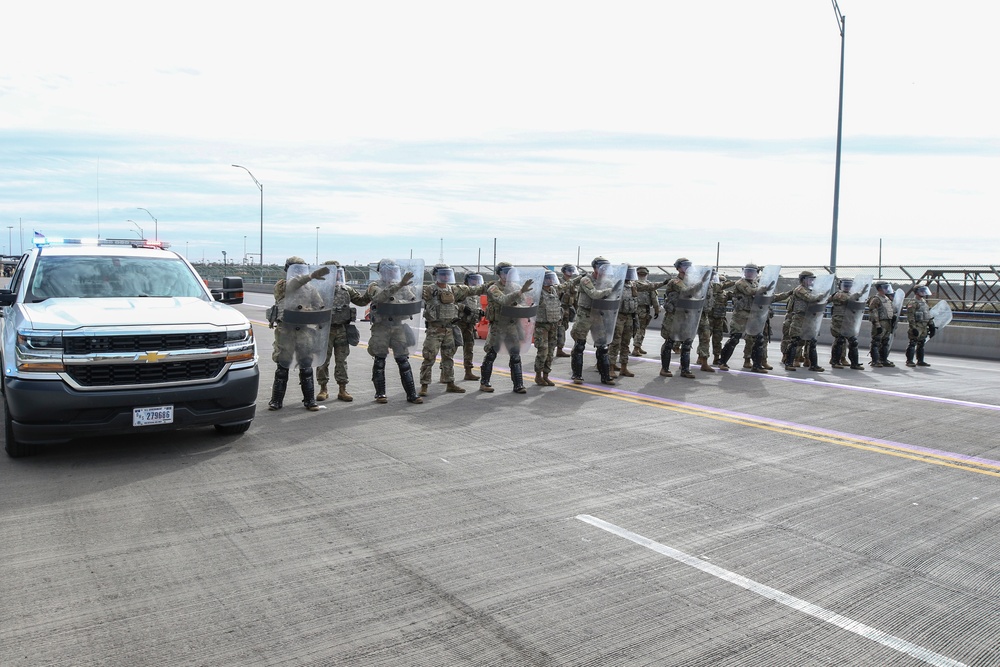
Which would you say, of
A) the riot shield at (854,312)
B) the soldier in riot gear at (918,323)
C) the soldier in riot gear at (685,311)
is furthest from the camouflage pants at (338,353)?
the soldier in riot gear at (918,323)

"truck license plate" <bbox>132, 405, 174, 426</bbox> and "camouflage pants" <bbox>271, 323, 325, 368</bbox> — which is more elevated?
"camouflage pants" <bbox>271, 323, 325, 368</bbox>

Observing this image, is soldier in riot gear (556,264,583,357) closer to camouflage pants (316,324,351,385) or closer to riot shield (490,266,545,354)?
riot shield (490,266,545,354)

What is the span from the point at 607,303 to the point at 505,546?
780 cm

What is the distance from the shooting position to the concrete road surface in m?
3.90

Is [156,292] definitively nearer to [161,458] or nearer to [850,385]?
[161,458]

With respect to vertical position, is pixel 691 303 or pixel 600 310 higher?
pixel 691 303

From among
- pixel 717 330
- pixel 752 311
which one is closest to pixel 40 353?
pixel 752 311

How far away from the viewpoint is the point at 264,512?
228 inches

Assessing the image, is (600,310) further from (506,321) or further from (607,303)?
(506,321)

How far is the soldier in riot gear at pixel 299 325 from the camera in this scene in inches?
390

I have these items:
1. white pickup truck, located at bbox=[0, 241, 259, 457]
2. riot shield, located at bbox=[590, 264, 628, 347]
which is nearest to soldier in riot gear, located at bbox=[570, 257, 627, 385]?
riot shield, located at bbox=[590, 264, 628, 347]

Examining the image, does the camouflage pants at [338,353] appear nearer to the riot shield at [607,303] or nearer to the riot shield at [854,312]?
the riot shield at [607,303]

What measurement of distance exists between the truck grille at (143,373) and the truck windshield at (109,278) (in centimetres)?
146

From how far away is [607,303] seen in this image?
12539 mm
